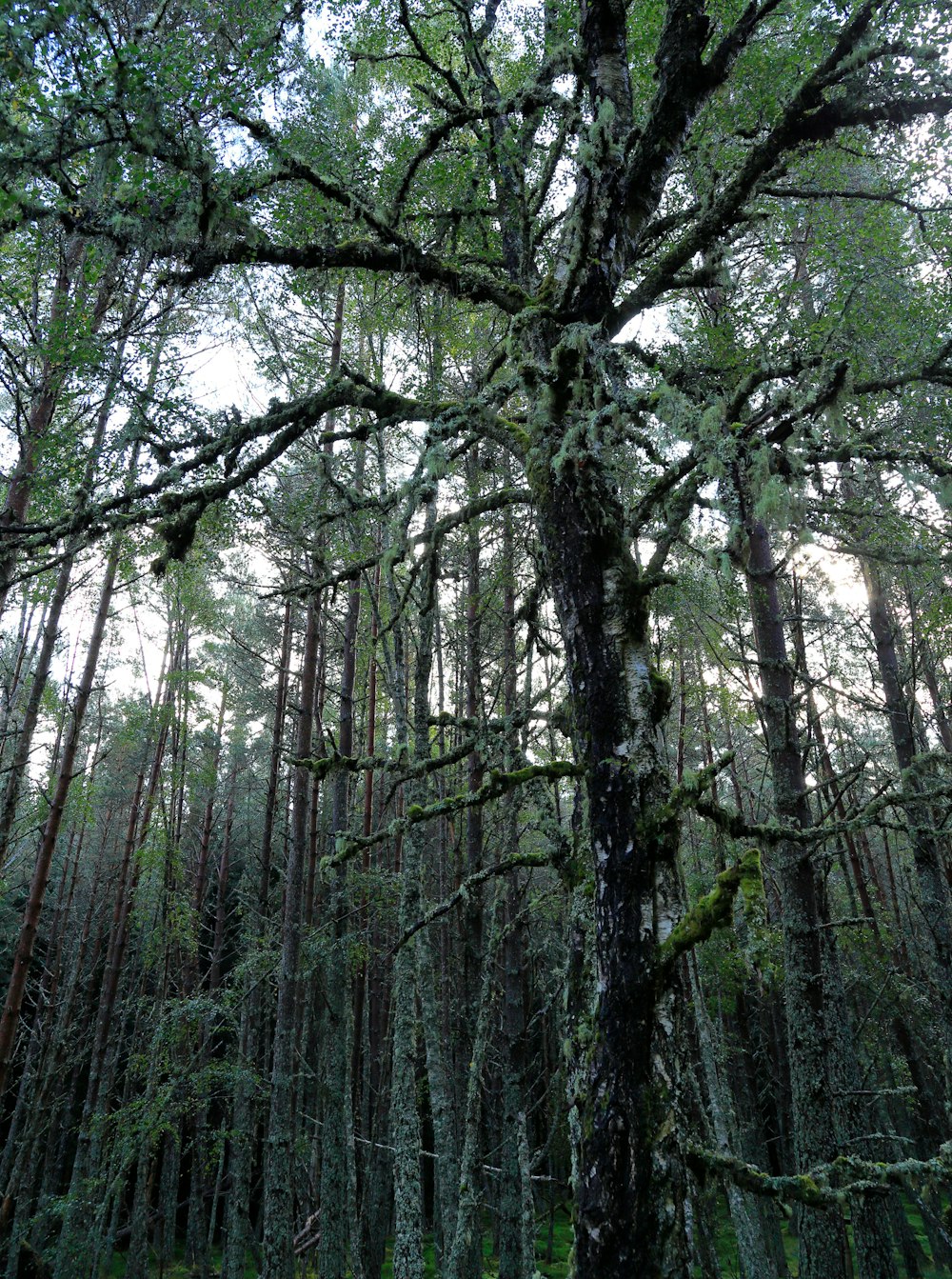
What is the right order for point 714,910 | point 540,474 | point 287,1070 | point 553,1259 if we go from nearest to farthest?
point 714,910 → point 540,474 → point 287,1070 → point 553,1259

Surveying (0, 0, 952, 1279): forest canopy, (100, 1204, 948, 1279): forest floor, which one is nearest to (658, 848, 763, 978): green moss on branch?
(0, 0, 952, 1279): forest canopy

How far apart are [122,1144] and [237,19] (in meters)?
12.8

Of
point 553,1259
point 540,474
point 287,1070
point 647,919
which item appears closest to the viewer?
point 647,919

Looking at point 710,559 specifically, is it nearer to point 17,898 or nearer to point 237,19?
point 237,19

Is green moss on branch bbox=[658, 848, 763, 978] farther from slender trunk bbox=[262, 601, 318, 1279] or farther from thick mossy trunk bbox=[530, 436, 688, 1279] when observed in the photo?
slender trunk bbox=[262, 601, 318, 1279]

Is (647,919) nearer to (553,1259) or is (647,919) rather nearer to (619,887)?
(619,887)

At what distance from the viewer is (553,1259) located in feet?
51.6

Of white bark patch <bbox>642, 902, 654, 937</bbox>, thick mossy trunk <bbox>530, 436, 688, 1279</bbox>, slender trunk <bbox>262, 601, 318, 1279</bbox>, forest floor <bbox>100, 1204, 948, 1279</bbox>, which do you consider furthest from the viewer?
forest floor <bbox>100, 1204, 948, 1279</bbox>

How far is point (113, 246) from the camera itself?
13.3 ft

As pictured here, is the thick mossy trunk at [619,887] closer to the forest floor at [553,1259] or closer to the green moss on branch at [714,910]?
the green moss on branch at [714,910]

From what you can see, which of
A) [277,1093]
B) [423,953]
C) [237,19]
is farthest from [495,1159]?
[237,19]

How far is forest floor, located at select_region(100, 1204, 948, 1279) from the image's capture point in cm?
1439

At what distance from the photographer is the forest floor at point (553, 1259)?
14.4 m

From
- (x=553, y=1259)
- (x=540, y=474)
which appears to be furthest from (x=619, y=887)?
(x=553, y=1259)
